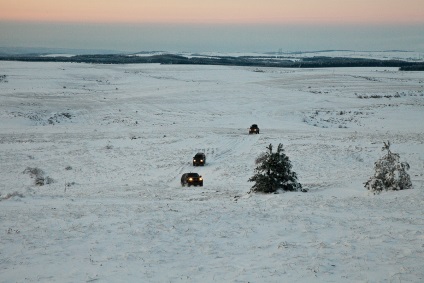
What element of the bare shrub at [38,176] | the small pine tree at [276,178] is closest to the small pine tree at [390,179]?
the small pine tree at [276,178]

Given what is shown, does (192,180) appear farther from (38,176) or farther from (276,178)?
(38,176)

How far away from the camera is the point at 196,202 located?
16.0 metres

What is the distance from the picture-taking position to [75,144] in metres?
36.2

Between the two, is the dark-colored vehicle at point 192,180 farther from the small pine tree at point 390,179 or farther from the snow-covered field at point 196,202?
the small pine tree at point 390,179

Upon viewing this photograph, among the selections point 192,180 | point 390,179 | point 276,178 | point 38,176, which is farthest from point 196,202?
point 38,176

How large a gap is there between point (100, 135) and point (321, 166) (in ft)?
83.0

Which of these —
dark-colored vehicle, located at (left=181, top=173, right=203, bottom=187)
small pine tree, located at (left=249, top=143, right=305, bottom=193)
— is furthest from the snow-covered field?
small pine tree, located at (left=249, top=143, right=305, bottom=193)

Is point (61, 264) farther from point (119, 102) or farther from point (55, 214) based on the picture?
point (119, 102)

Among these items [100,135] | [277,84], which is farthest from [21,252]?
[277,84]

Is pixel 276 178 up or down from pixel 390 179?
down

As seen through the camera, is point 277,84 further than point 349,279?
Yes

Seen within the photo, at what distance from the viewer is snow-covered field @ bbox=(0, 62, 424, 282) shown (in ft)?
30.0

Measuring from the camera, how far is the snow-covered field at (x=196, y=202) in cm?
914

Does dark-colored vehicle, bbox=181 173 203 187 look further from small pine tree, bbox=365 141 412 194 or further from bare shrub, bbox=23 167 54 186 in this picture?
small pine tree, bbox=365 141 412 194
